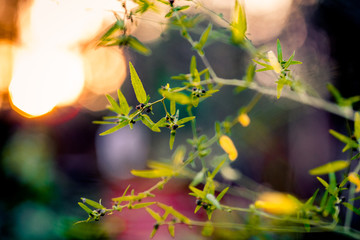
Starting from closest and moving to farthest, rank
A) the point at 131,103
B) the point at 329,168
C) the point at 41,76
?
the point at 329,168 < the point at 41,76 < the point at 131,103

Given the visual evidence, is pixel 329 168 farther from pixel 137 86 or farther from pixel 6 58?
pixel 6 58

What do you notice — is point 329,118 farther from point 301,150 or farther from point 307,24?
point 307,24

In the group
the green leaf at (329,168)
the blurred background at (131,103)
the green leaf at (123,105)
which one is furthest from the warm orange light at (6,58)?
the green leaf at (329,168)

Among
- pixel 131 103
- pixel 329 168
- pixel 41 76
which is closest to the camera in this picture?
pixel 329 168

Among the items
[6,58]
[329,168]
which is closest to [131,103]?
[6,58]

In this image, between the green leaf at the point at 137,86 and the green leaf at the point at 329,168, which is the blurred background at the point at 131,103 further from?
the green leaf at the point at 329,168

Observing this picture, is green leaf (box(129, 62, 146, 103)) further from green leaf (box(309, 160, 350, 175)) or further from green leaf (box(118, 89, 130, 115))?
green leaf (box(309, 160, 350, 175))
